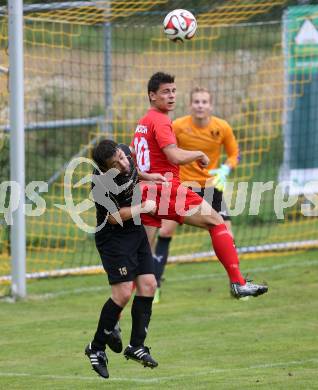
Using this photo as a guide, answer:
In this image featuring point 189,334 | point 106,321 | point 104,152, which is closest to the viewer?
point 104,152

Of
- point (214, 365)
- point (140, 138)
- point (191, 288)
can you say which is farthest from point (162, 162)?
point (191, 288)

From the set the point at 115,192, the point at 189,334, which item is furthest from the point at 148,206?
the point at 189,334

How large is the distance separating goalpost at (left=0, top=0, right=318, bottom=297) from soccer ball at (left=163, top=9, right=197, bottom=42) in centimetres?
279

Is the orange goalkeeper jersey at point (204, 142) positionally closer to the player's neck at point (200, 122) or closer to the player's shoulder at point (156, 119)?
A: the player's neck at point (200, 122)

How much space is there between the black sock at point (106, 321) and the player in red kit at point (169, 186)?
962 mm

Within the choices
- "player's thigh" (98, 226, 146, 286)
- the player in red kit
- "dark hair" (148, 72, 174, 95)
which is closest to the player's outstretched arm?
the player in red kit

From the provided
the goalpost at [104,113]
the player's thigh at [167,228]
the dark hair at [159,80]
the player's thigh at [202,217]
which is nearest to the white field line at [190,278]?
the goalpost at [104,113]

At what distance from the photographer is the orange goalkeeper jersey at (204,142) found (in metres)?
11.9

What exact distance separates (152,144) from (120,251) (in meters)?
1.33

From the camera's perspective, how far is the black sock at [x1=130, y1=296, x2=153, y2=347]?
8516 millimetres

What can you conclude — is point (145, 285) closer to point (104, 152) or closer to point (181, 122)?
point (104, 152)

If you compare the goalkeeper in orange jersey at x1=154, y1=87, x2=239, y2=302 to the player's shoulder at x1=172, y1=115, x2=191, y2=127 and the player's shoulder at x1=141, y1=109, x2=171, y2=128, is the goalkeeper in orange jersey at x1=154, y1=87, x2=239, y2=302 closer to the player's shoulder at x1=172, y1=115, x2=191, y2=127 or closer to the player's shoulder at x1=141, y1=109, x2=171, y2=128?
the player's shoulder at x1=172, y1=115, x2=191, y2=127

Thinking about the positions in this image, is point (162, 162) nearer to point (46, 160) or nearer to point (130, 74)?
point (46, 160)

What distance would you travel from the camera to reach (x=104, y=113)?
1597cm
